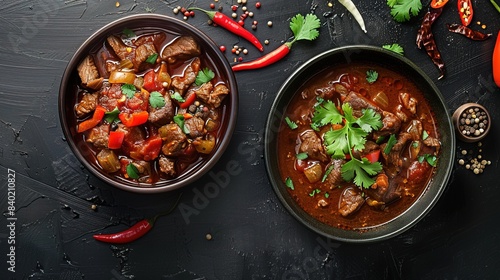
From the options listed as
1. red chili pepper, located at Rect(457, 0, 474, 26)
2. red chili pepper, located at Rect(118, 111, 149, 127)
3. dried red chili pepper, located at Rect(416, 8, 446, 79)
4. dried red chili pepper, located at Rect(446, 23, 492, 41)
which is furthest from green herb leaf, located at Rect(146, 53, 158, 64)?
red chili pepper, located at Rect(457, 0, 474, 26)

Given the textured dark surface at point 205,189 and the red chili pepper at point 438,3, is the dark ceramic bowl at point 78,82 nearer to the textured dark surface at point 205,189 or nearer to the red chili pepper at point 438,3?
the textured dark surface at point 205,189

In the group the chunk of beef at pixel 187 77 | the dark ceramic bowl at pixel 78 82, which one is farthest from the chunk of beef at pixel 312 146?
the chunk of beef at pixel 187 77

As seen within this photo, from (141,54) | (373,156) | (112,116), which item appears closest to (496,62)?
(373,156)

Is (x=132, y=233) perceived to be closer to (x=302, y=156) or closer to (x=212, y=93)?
(x=212, y=93)

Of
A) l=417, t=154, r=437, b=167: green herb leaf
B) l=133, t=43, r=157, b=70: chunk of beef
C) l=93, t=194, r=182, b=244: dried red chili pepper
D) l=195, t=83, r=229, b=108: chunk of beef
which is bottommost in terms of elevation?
l=93, t=194, r=182, b=244: dried red chili pepper

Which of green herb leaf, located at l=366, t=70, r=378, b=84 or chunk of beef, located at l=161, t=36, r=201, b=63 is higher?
chunk of beef, located at l=161, t=36, r=201, b=63

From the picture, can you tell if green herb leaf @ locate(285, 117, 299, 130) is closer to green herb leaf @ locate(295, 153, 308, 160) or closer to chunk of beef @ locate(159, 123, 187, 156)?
green herb leaf @ locate(295, 153, 308, 160)

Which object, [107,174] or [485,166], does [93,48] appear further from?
[485,166]
